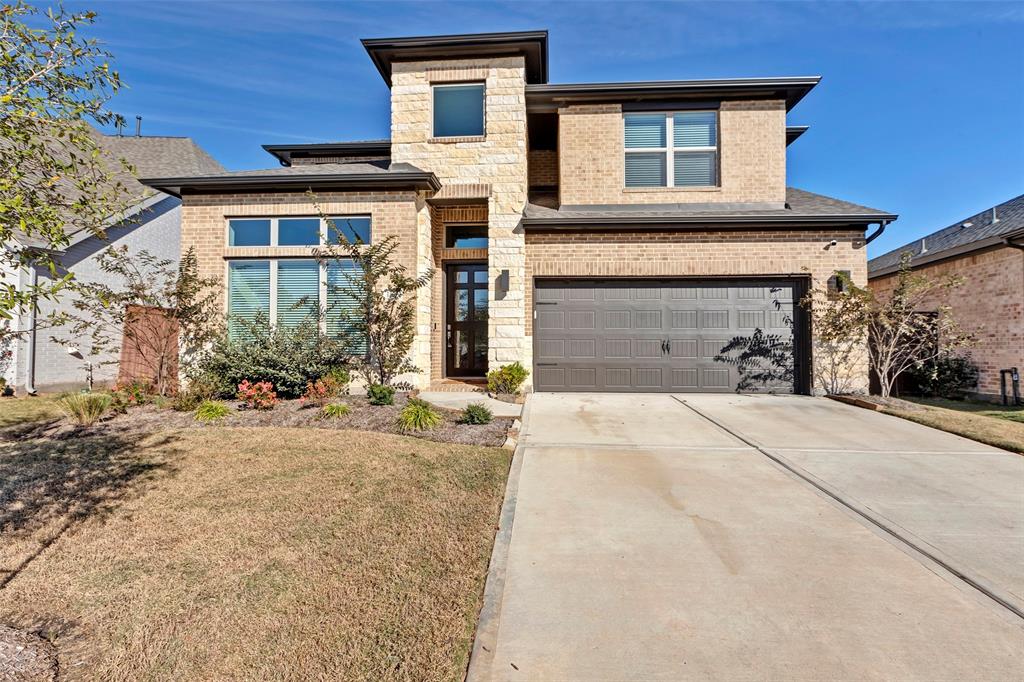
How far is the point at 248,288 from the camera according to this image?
9.19 metres

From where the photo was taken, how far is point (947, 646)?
2.29 m

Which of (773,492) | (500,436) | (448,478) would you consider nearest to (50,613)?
(448,478)

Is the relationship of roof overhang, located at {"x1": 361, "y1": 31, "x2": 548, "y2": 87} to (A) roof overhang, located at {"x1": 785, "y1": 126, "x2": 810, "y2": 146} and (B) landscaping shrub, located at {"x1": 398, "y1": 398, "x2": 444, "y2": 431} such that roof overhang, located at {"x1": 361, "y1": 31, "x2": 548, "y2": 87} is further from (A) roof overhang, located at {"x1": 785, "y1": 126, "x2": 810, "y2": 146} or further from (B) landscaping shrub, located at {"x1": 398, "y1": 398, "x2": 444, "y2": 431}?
(B) landscaping shrub, located at {"x1": 398, "y1": 398, "x2": 444, "y2": 431}

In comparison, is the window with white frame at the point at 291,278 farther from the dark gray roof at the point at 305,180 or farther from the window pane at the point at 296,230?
the dark gray roof at the point at 305,180

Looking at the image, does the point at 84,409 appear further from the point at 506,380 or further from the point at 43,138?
the point at 506,380

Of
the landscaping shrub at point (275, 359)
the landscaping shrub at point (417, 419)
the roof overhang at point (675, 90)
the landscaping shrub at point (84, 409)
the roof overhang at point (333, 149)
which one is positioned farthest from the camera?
the roof overhang at point (333, 149)

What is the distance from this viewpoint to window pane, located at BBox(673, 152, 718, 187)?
10.6 metres

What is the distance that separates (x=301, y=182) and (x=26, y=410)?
20.2 ft

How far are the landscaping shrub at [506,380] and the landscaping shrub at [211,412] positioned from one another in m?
4.71

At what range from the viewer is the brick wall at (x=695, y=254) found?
977 centimetres

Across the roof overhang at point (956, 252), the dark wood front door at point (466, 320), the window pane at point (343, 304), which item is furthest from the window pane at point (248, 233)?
the roof overhang at point (956, 252)

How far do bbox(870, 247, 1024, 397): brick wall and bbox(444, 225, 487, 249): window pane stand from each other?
10.3 metres

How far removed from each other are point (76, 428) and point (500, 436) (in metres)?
5.88

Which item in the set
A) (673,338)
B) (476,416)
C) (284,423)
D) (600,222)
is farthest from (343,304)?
(673,338)
